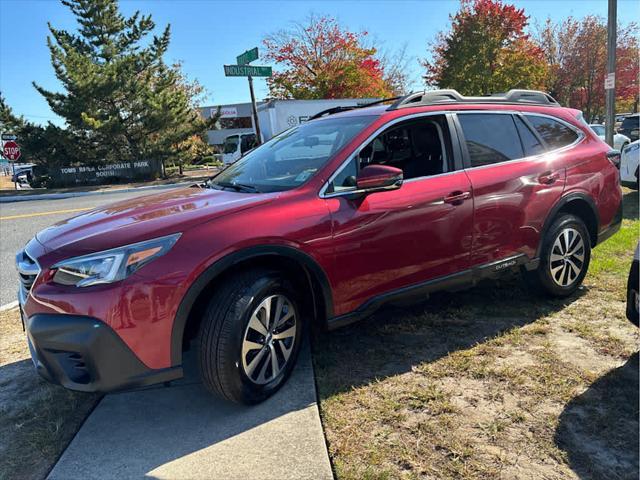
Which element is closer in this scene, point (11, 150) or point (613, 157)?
point (613, 157)

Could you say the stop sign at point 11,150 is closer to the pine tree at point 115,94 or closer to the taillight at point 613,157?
the pine tree at point 115,94

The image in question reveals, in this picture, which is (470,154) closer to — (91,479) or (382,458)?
(382,458)

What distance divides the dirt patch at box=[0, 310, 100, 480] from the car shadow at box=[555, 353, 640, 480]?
105 inches

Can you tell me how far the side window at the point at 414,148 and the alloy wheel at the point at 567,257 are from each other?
1327mm

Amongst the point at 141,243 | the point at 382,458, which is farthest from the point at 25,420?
the point at 382,458

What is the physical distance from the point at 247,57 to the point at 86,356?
10.2 meters

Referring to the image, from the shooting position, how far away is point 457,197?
3443 mm

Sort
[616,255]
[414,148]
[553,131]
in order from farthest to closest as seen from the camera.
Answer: [616,255], [553,131], [414,148]

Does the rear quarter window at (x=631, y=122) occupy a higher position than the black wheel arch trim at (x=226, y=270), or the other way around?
the rear quarter window at (x=631, y=122)

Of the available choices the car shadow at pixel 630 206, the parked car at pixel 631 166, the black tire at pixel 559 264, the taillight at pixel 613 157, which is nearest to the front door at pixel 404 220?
the black tire at pixel 559 264

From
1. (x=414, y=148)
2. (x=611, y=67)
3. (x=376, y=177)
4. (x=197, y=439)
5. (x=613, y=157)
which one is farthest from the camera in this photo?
(x=611, y=67)

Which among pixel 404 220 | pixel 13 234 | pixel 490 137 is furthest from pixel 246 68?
pixel 404 220

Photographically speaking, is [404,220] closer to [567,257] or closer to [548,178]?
[548,178]

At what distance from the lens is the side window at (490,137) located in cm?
369
